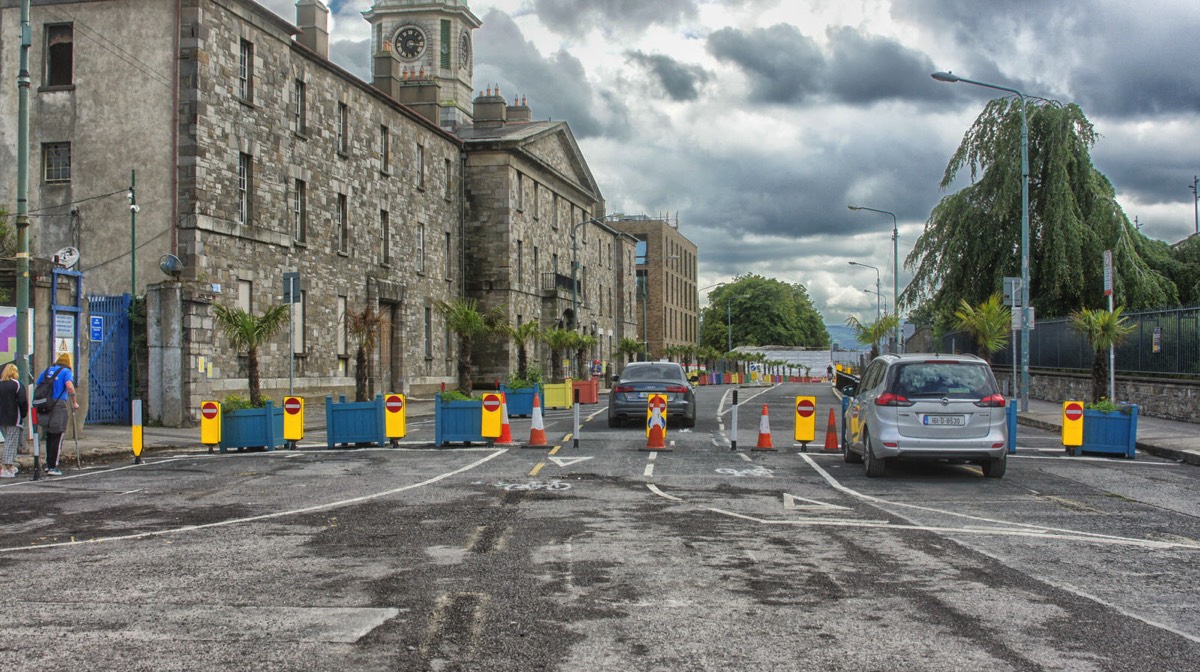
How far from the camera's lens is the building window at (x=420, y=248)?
43594 mm

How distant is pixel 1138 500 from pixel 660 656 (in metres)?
9.18

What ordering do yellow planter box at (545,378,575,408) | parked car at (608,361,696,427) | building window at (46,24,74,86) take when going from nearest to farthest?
parked car at (608,361,696,427), building window at (46,24,74,86), yellow planter box at (545,378,575,408)

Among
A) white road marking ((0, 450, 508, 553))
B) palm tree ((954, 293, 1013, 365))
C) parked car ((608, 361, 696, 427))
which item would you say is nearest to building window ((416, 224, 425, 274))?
parked car ((608, 361, 696, 427))

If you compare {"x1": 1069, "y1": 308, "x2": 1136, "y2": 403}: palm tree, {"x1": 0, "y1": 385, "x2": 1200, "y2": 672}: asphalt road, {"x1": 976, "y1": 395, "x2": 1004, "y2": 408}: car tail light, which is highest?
{"x1": 1069, "y1": 308, "x2": 1136, "y2": 403}: palm tree

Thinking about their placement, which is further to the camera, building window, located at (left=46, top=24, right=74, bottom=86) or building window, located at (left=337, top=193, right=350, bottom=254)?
building window, located at (left=337, top=193, right=350, bottom=254)

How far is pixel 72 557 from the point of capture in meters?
8.30

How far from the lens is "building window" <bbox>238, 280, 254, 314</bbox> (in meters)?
29.5

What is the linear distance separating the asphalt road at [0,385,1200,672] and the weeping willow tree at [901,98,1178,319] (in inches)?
1030

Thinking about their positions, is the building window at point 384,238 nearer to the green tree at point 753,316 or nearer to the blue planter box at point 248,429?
the blue planter box at point 248,429

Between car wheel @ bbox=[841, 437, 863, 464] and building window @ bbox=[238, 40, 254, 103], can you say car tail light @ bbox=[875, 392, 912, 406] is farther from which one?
building window @ bbox=[238, 40, 254, 103]

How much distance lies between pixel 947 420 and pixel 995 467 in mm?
1073

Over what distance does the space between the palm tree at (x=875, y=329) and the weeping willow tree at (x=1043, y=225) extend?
13439mm

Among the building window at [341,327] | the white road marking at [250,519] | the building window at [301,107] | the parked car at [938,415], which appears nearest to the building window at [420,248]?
the building window at [341,327]

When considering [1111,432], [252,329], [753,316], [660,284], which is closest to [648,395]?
[252,329]
